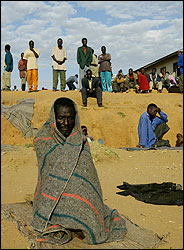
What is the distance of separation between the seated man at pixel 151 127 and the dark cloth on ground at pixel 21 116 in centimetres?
455

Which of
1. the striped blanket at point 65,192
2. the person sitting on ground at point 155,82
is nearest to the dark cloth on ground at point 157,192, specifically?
the striped blanket at point 65,192

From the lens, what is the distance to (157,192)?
472 cm

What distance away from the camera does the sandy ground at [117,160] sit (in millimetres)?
3607

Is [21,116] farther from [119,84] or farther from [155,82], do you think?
[155,82]

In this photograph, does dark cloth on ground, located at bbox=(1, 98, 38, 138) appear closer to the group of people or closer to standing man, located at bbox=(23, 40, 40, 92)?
standing man, located at bbox=(23, 40, 40, 92)

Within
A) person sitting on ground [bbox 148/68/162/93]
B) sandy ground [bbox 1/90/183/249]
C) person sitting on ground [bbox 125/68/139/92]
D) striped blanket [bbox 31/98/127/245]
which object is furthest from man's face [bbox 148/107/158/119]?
person sitting on ground [bbox 148/68/162/93]

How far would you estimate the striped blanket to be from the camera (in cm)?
253

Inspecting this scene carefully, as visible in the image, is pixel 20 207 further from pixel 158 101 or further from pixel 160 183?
pixel 158 101

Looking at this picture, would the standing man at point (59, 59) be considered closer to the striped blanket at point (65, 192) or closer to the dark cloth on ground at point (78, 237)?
the dark cloth on ground at point (78, 237)

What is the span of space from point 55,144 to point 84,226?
28.9 inches

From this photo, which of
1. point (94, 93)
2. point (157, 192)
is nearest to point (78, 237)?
point (157, 192)

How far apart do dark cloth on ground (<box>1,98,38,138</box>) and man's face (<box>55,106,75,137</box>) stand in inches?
324

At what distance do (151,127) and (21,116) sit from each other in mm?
5380

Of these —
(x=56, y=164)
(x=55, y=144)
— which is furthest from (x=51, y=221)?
(x=55, y=144)
